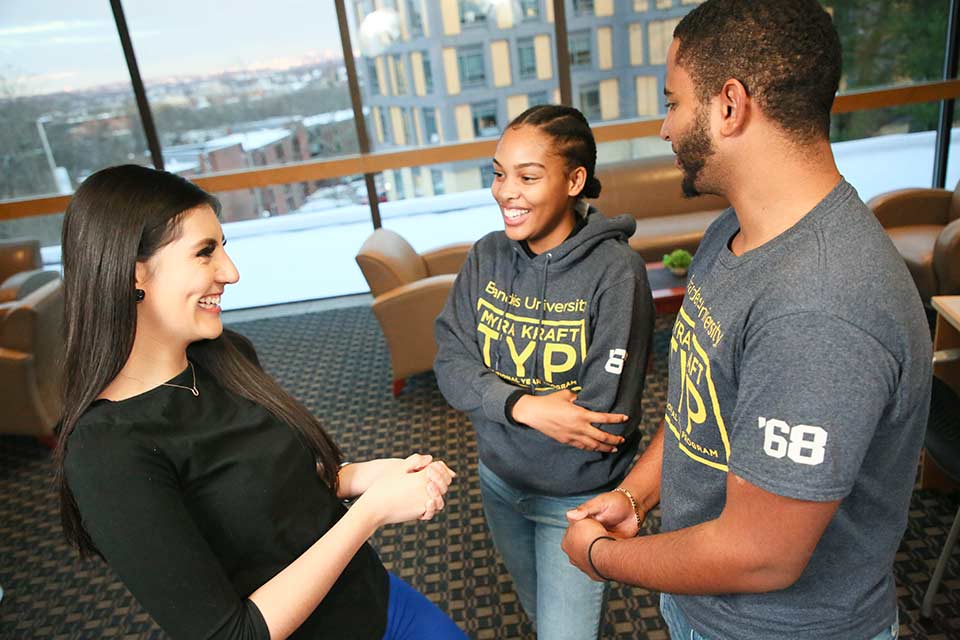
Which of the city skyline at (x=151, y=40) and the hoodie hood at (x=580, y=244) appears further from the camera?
the city skyline at (x=151, y=40)

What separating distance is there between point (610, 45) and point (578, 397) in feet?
15.0

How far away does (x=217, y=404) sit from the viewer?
48.4 inches

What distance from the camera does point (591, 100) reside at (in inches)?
215

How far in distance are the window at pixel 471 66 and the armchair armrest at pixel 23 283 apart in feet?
10.3

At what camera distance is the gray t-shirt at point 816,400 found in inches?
30.9

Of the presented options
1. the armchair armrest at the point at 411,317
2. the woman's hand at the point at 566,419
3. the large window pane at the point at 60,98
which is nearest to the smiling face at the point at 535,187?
the woman's hand at the point at 566,419

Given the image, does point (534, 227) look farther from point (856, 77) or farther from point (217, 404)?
point (856, 77)

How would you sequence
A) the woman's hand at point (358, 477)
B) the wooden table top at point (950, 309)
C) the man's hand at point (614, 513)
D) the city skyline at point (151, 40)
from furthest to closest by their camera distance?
the city skyline at point (151, 40) < the wooden table top at point (950, 309) < the woman's hand at point (358, 477) < the man's hand at point (614, 513)

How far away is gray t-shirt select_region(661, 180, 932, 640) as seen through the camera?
2.58 feet

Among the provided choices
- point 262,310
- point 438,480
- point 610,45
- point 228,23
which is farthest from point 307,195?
point 438,480

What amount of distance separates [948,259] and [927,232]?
0.61 metres

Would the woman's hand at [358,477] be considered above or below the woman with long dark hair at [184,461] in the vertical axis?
below

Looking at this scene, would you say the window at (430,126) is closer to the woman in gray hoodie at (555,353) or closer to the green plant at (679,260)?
the green plant at (679,260)

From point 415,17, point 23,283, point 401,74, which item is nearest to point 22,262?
point 23,283
